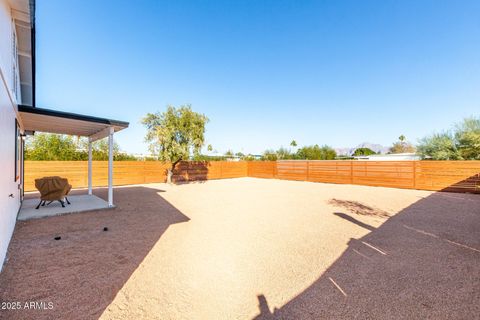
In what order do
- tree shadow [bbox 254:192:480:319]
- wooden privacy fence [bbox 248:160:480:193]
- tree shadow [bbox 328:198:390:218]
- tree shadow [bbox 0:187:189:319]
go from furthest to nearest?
1. wooden privacy fence [bbox 248:160:480:193]
2. tree shadow [bbox 328:198:390:218]
3. tree shadow [bbox 0:187:189:319]
4. tree shadow [bbox 254:192:480:319]

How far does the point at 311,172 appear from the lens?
16250 mm

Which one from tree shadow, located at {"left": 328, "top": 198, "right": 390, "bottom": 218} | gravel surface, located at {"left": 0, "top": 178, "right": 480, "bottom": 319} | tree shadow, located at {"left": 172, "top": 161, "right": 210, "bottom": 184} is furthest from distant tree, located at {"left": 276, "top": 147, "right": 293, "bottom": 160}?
gravel surface, located at {"left": 0, "top": 178, "right": 480, "bottom": 319}

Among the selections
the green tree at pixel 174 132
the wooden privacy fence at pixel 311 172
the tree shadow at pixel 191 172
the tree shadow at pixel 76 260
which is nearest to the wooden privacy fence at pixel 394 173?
the wooden privacy fence at pixel 311 172

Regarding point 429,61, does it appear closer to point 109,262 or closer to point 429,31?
point 429,31

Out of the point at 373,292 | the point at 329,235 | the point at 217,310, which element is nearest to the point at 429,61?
the point at 329,235

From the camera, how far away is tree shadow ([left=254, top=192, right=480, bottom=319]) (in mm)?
2125

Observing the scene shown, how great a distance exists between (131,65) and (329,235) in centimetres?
1217

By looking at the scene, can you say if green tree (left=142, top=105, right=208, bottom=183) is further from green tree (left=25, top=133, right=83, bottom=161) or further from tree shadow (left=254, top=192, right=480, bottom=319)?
tree shadow (left=254, top=192, right=480, bottom=319)

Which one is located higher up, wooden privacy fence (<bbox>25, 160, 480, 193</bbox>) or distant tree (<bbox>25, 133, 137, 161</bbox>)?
distant tree (<bbox>25, 133, 137, 161</bbox>)

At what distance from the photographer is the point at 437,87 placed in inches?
471

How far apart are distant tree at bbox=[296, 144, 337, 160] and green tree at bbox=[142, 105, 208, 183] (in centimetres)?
2213

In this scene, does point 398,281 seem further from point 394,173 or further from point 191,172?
point 191,172

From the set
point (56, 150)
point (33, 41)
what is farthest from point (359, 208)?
point (56, 150)

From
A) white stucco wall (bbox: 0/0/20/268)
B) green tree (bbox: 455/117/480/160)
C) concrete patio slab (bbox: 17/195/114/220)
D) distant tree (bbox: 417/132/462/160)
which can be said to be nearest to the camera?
white stucco wall (bbox: 0/0/20/268)
